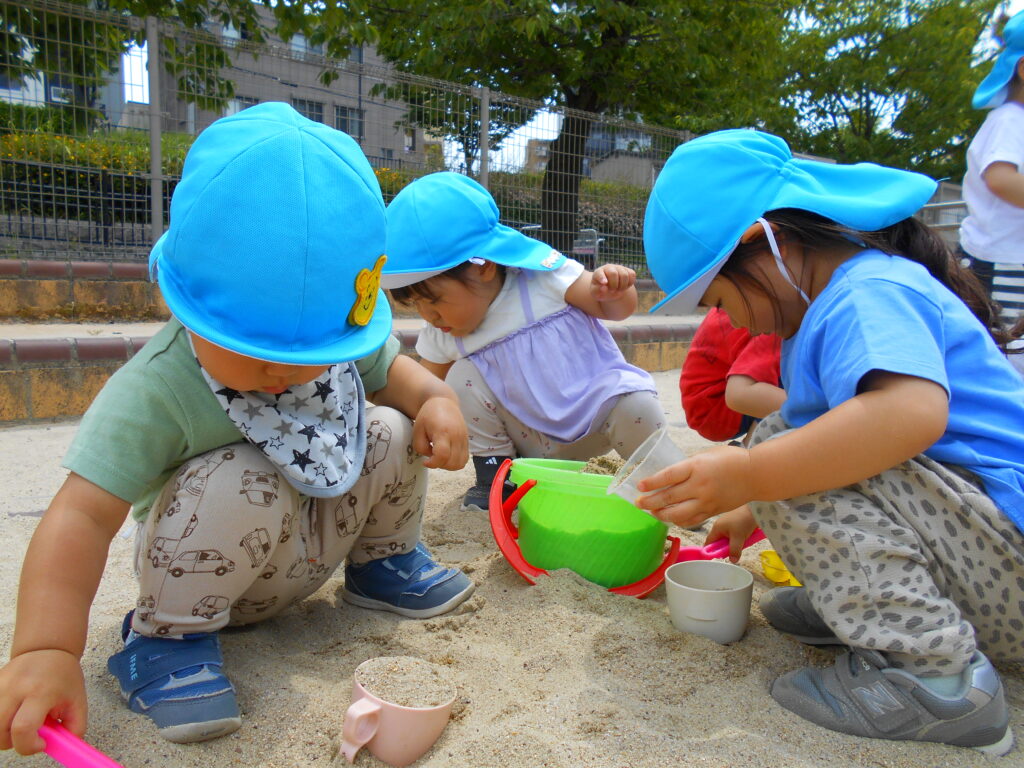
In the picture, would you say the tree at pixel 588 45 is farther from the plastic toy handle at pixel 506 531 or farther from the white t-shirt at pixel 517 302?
the plastic toy handle at pixel 506 531

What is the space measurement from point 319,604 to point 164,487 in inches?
17.9

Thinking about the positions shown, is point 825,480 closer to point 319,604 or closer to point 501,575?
point 501,575

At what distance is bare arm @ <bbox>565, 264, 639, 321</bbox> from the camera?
214 centimetres

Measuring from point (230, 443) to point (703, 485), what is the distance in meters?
0.69

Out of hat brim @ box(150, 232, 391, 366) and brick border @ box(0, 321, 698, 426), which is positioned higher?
hat brim @ box(150, 232, 391, 366)

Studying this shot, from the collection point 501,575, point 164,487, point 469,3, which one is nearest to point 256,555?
point 164,487

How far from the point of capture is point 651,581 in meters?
1.58

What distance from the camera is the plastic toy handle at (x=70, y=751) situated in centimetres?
85

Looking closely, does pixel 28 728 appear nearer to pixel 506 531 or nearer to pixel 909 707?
pixel 506 531

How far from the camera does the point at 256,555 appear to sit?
1.17 metres

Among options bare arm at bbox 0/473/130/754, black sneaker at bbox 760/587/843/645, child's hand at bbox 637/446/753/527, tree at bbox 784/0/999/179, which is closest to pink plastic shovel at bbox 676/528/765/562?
black sneaker at bbox 760/587/843/645

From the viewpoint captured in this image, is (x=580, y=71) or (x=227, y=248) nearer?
(x=227, y=248)

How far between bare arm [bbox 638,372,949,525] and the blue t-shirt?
0.04m

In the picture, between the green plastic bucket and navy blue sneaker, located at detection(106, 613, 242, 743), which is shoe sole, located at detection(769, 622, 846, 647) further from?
navy blue sneaker, located at detection(106, 613, 242, 743)
